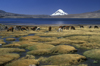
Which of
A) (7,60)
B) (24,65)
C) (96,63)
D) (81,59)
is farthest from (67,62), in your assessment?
(7,60)

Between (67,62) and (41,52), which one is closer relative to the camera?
(67,62)

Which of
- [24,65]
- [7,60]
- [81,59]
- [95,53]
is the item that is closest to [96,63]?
[81,59]

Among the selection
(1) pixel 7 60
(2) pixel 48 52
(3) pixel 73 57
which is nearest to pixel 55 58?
(3) pixel 73 57

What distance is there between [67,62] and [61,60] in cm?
51

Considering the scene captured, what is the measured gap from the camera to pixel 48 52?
12.6 m

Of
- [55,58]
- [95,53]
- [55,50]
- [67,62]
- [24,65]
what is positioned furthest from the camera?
[55,50]

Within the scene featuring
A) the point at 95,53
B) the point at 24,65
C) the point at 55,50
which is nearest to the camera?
the point at 24,65

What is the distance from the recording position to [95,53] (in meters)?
11.9

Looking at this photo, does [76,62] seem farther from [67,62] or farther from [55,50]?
[55,50]

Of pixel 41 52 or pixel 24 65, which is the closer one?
pixel 24 65

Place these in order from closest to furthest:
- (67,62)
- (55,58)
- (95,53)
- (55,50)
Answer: (67,62) → (55,58) → (95,53) → (55,50)

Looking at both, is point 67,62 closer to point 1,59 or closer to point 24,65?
point 24,65

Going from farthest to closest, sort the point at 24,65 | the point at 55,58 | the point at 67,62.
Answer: the point at 55,58, the point at 67,62, the point at 24,65

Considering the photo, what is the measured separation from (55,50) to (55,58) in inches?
100
